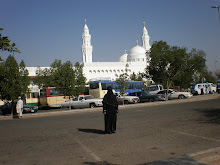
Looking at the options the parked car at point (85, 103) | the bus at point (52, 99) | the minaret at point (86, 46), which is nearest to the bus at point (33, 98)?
the bus at point (52, 99)

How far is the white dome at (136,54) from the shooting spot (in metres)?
102

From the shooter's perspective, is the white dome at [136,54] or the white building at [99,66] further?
the white dome at [136,54]

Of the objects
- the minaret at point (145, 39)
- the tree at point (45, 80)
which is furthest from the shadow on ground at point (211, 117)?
the minaret at point (145, 39)

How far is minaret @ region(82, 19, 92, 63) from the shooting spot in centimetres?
9144

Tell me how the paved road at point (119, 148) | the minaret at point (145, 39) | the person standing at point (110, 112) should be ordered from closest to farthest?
the paved road at point (119, 148) → the person standing at point (110, 112) → the minaret at point (145, 39)

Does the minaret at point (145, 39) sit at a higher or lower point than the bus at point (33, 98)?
higher

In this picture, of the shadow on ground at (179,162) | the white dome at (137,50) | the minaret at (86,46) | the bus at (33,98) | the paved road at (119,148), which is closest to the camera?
the shadow on ground at (179,162)

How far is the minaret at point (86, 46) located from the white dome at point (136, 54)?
18.8 m

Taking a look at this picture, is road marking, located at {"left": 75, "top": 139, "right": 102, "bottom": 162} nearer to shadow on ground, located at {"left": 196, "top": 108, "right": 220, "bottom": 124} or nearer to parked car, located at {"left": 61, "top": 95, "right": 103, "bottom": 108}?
shadow on ground, located at {"left": 196, "top": 108, "right": 220, "bottom": 124}

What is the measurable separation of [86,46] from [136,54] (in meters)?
22.5

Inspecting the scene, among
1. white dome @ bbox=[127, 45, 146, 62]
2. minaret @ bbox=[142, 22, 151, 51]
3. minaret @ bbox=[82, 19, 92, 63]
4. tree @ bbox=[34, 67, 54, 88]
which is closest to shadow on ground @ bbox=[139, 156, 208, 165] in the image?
tree @ bbox=[34, 67, 54, 88]

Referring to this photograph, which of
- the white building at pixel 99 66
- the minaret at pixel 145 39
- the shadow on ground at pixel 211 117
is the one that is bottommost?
the shadow on ground at pixel 211 117

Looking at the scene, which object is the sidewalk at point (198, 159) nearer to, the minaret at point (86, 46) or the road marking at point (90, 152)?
the road marking at point (90, 152)

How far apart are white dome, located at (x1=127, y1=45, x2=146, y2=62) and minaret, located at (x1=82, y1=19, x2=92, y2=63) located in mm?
18835
